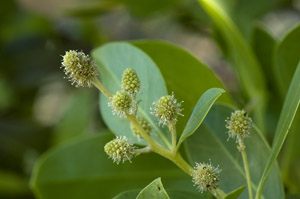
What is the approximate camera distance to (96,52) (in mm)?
1007

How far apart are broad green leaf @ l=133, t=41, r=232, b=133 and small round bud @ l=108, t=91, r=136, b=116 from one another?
0.27 meters

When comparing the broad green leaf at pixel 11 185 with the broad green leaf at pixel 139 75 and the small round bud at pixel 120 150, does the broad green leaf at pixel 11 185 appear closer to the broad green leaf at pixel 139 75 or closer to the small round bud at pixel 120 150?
the broad green leaf at pixel 139 75

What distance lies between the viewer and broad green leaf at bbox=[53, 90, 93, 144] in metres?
1.76

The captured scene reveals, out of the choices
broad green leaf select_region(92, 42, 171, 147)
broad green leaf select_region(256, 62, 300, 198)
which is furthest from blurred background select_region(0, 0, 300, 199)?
broad green leaf select_region(256, 62, 300, 198)

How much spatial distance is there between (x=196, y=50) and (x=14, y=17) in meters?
1.25

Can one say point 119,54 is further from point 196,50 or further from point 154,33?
point 196,50

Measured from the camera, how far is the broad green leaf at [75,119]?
5.76 ft

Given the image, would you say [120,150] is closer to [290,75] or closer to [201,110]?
[201,110]

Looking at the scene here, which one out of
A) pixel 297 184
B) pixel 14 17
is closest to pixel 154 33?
pixel 14 17

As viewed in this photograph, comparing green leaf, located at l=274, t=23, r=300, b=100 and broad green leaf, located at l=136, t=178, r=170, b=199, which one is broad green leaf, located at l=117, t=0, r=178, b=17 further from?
broad green leaf, located at l=136, t=178, r=170, b=199

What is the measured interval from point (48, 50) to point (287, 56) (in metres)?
1.22

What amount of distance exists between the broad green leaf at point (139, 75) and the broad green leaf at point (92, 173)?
0.59 ft

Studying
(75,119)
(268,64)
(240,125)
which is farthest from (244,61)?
(75,119)

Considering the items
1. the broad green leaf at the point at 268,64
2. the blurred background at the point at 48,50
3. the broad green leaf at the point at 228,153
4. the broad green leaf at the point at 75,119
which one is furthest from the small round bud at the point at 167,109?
the broad green leaf at the point at 75,119
